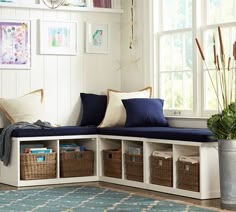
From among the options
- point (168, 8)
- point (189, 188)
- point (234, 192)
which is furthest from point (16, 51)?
point (234, 192)

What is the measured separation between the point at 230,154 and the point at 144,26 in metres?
3.02

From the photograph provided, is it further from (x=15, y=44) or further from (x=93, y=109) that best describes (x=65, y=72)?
(x=15, y=44)

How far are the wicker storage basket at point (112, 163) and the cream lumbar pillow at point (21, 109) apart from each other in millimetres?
951

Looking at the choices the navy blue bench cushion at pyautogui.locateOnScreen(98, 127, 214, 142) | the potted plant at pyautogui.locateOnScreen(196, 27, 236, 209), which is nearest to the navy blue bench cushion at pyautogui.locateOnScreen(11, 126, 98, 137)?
the navy blue bench cushion at pyautogui.locateOnScreen(98, 127, 214, 142)

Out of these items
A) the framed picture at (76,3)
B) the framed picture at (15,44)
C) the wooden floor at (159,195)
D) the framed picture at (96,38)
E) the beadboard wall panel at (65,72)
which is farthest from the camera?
the framed picture at (96,38)

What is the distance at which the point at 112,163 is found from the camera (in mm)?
7664

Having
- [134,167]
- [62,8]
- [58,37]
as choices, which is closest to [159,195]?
[134,167]

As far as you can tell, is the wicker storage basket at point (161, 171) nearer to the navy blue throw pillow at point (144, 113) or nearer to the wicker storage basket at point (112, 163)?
the wicker storage basket at point (112, 163)

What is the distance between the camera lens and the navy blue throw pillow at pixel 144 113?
7.73 metres

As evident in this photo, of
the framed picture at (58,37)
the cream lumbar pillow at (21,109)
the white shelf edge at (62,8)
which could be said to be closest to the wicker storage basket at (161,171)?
the cream lumbar pillow at (21,109)

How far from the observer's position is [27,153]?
7.41 metres

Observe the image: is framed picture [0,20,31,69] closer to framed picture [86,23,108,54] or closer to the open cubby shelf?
framed picture [86,23,108,54]

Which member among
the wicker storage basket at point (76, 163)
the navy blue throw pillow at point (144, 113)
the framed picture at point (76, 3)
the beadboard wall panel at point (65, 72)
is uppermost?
the framed picture at point (76, 3)

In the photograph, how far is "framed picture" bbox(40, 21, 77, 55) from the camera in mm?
8258
